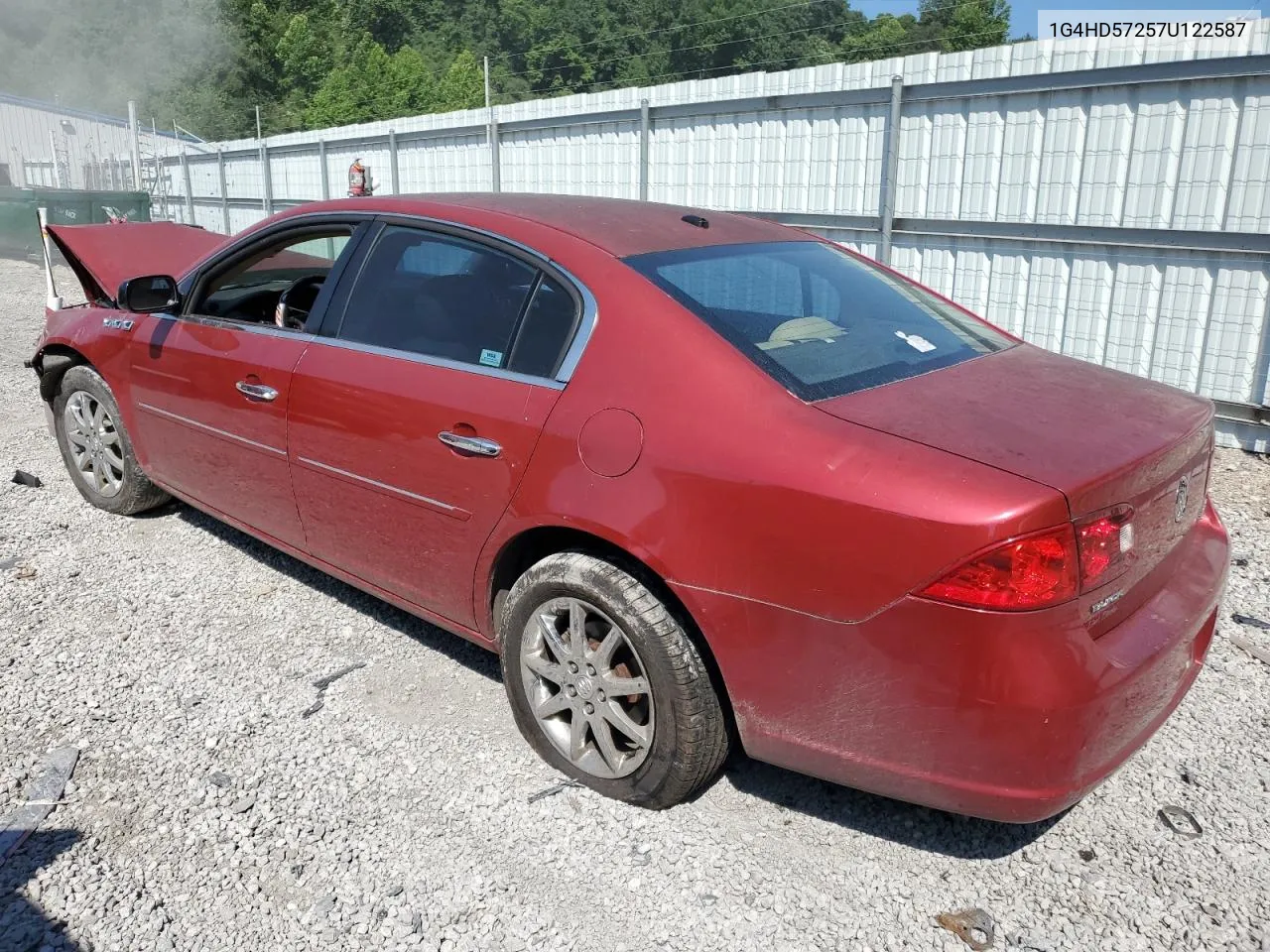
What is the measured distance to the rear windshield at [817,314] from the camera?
257cm

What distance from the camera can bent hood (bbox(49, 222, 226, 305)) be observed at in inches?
192

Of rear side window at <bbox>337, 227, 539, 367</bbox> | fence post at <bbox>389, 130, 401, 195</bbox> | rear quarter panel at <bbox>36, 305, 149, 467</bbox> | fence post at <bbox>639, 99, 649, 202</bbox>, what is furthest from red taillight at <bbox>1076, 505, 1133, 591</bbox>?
fence post at <bbox>389, 130, 401, 195</bbox>

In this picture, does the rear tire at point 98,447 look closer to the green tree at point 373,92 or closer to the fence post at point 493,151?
the fence post at point 493,151

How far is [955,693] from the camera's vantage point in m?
2.08

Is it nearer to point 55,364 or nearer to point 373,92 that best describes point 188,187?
point 55,364

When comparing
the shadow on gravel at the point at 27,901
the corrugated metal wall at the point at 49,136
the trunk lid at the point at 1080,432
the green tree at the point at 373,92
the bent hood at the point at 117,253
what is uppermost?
the green tree at the point at 373,92

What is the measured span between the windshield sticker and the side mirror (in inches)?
117

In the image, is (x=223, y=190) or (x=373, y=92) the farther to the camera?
(x=373, y=92)

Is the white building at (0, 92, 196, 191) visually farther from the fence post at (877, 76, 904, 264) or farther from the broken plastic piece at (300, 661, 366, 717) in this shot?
the broken plastic piece at (300, 661, 366, 717)

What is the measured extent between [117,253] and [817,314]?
392 centimetres

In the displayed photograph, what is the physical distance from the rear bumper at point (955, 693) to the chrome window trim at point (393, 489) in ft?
2.87

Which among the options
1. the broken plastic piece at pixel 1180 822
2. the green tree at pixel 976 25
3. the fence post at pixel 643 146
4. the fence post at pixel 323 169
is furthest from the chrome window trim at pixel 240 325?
the green tree at pixel 976 25

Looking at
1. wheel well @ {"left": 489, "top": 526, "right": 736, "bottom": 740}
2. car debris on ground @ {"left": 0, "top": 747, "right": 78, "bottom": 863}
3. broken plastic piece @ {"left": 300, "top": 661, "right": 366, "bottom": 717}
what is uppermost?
wheel well @ {"left": 489, "top": 526, "right": 736, "bottom": 740}

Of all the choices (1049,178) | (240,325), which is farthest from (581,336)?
(1049,178)
